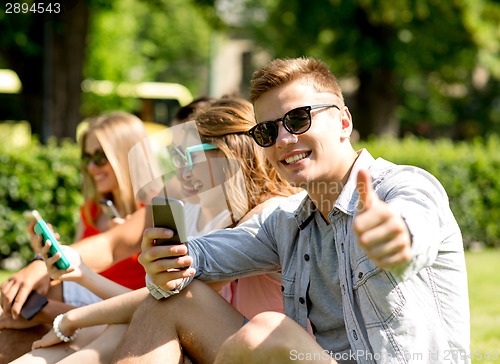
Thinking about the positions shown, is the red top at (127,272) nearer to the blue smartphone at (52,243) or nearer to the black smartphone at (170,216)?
the blue smartphone at (52,243)

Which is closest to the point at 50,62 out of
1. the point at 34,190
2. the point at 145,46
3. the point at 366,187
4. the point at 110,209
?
the point at 34,190

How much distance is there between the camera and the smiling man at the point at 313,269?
2.58 m

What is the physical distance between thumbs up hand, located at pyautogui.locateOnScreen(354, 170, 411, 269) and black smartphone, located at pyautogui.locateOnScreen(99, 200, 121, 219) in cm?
286

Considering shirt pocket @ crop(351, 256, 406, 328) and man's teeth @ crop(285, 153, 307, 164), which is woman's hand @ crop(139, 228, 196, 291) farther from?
shirt pocket @ crop(351, 256, 406, 328)

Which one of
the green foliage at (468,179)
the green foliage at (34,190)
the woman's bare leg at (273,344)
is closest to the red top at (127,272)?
the woman's bare leg at (273,344)

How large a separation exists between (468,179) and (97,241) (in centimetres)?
948

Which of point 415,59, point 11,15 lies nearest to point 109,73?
point 415,59

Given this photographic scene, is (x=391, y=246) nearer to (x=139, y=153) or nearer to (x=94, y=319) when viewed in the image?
(x=94, y=319)

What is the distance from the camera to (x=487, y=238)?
1300 centimetres

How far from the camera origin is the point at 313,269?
3.02 metres

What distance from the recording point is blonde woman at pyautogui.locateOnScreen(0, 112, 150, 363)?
383cm

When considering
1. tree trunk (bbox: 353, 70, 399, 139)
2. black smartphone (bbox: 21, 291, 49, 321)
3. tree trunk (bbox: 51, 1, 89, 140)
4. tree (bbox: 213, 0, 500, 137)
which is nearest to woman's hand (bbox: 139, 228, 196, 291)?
black smartphone (bbox: 21, 291, 49, 321)

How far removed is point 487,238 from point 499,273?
3.66 metres

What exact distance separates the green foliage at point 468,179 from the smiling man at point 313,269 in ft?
30.9
